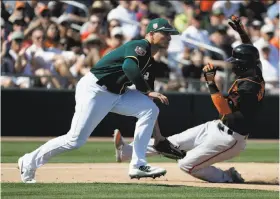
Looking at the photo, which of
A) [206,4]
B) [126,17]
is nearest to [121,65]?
[126,17]

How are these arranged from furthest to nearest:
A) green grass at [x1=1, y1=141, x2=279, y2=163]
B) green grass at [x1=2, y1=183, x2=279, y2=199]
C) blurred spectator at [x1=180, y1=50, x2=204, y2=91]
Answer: blurred spectator at [x1=180, y1=50, x2=204, y2=91] → green grass at [x1=1, y1=141, x2=279, y2=163] → green grass at [x1=2, y1=183, x2=279, y2=199]

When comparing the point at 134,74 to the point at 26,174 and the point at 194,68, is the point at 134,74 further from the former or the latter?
the point at 194,68

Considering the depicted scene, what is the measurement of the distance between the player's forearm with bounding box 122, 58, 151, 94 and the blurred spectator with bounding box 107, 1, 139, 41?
909cm

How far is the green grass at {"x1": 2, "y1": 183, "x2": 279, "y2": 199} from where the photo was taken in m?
7.79

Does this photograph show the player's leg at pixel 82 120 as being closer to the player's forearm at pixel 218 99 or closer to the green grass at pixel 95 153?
the player's forearm at pixel 218 99

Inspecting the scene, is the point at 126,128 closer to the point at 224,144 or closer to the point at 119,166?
the point at 119,166

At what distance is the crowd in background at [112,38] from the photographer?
15.8m

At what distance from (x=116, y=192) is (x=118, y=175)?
6.85 ft

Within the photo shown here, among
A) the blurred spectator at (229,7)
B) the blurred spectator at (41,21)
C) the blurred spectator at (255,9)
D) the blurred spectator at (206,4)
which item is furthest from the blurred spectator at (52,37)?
the blurred spectator at (255,9)

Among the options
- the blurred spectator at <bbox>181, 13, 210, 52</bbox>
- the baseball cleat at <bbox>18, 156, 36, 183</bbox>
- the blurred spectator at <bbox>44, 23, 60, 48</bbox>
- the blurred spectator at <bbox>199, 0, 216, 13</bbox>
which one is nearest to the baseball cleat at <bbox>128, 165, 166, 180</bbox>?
the baseball cleat at <bbox>18, 156, 36, 183</bbox>

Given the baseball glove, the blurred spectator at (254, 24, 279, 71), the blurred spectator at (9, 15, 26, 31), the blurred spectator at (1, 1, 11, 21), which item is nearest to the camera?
the baseball glove

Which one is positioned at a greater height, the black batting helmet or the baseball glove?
the black batting helmet

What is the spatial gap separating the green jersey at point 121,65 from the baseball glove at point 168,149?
1.11 metres

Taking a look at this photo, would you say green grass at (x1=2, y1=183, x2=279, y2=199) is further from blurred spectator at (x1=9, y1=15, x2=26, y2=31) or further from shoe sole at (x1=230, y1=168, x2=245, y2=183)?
blurred spectator at (x1=9, y1=15, x2=26, y2=31)
